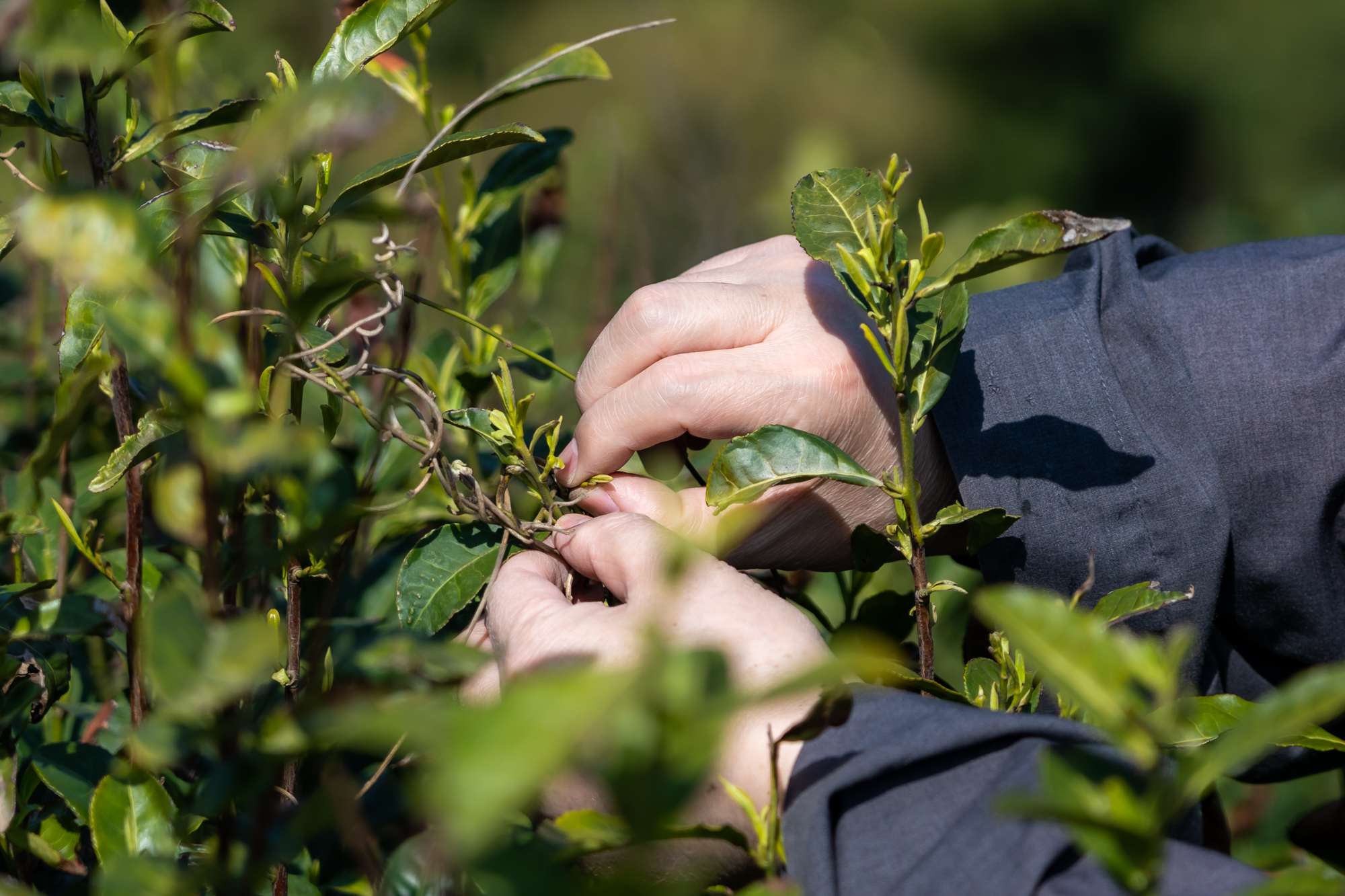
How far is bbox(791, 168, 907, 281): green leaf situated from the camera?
73 centimetres

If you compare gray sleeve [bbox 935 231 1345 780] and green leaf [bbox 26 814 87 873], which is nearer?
green leaf [bbox 26 814 87 873]

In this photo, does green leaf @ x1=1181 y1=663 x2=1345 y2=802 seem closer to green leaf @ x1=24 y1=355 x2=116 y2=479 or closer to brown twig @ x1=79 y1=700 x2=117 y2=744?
green leaf @ x1=24 y1=355 x2=116 y2=479

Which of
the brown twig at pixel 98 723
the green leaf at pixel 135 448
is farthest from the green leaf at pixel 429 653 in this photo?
the brown twig at pixel 98 723

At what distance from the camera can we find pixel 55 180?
711 millimetres

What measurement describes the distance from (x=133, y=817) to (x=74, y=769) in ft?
0.52

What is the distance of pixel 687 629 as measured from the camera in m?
0.63

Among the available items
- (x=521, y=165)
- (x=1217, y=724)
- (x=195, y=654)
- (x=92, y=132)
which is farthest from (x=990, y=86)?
(x=195, y=654)

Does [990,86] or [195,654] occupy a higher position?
[195,654]

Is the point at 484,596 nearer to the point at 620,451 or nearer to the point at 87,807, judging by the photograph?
the point at 620,451

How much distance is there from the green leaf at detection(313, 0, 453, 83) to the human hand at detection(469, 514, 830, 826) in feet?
1.32

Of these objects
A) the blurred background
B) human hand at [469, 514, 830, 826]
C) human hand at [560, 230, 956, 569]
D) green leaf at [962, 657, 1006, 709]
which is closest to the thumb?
human hand at [560, 230, 956, 569]

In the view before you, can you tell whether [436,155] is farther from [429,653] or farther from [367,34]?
[429,653]

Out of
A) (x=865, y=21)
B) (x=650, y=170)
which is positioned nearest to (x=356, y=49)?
(x=650, y=170)

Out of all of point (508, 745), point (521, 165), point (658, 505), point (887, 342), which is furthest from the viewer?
point (521, 165)
